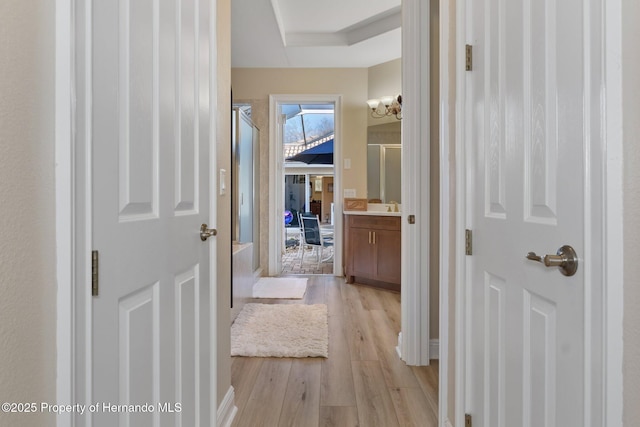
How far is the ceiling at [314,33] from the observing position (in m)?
3.62

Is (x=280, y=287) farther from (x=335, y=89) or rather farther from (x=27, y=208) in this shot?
(x=27, y=208)

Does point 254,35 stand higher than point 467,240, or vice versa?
point 254,35

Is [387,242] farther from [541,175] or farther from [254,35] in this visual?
[541,175]

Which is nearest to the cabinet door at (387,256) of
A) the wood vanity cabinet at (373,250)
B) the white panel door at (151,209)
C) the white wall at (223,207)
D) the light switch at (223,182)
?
the wood vanity cabinet at (373,250)

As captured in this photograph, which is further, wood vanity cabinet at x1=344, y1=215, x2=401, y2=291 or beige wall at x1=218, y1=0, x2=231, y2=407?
wood vanity cabinet at x1=344, y1=215, x2=401, y2=291

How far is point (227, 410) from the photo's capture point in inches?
66.0

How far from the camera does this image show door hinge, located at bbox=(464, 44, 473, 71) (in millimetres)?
1288

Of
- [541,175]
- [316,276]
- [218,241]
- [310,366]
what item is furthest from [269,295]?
[541,175]

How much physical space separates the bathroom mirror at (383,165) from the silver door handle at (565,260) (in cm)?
404

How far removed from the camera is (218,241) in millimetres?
1593

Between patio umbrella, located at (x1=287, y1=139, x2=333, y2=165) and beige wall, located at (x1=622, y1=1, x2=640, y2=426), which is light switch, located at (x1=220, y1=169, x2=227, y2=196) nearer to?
beige wall, located at (x1=622, y1=1, x2=640, y2=426)

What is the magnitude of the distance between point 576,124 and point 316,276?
4.37 m

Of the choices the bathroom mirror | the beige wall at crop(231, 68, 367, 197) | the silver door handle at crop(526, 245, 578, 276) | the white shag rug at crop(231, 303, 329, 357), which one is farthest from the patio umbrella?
the silver door handle at crop(526, 245, 578, 276)

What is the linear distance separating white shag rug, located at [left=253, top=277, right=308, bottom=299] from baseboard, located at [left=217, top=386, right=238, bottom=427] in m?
2.05
